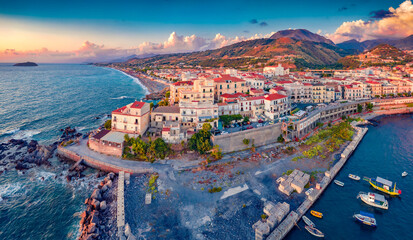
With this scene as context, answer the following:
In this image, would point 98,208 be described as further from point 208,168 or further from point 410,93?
point 410,93

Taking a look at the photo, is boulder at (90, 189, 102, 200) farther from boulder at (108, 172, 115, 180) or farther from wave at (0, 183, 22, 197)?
wave at (0, 183, 22, 197)

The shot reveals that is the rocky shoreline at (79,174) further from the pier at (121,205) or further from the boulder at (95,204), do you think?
the pier at (121,205)

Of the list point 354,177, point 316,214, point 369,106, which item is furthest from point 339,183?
point 369,106

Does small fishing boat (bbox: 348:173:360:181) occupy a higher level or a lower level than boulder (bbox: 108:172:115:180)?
lower

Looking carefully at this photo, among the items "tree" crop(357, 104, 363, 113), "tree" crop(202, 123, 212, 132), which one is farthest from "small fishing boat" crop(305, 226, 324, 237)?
"tree" crop(357, 104, 363, 113)

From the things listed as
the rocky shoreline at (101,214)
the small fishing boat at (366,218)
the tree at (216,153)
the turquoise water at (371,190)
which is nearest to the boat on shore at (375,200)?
the turquoise water at (371,190)

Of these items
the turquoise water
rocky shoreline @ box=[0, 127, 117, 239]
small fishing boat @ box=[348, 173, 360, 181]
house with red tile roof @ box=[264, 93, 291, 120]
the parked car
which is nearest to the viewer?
rocky shoreline @ box=[0, 127, 117, 239]

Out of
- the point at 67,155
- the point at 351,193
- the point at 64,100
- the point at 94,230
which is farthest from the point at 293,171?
the point at 64,100

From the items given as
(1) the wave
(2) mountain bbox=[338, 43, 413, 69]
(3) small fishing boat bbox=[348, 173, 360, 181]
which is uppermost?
(2) mountain bbox=[338, 43, 413, 69]
